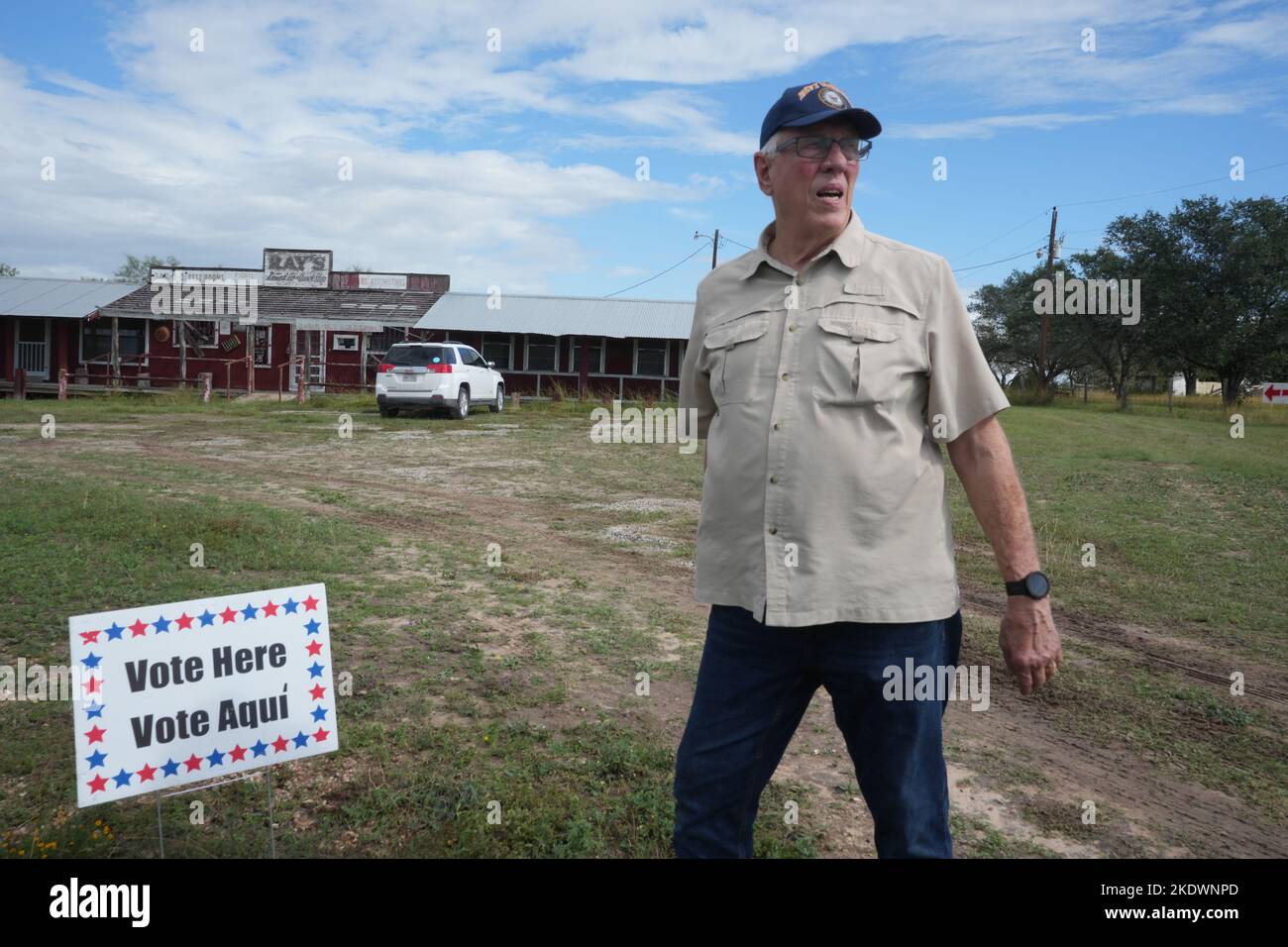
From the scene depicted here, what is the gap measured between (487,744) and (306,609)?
1243 mm

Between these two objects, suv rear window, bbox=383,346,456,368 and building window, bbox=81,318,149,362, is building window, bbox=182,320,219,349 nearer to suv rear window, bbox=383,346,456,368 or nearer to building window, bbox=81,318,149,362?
building window, bbox=81,318,149,362

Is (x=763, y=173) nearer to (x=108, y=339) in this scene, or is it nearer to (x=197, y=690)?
(x=197, y=690)

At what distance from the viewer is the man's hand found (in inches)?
88.9

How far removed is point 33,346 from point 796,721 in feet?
118

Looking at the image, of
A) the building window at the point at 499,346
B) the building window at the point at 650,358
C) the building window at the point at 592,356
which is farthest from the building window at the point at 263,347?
the building window at the point at 650,358

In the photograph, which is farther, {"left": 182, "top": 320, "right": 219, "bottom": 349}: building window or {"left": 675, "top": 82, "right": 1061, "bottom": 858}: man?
{"left": 182, "top": 320, "right": 219, "bottom": 349}: building window

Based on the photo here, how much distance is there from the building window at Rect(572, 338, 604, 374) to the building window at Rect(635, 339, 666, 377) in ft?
4.07

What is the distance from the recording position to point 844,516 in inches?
87.3

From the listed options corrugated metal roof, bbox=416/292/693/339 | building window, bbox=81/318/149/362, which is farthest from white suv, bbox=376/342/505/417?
building window, bbox=81/318/149/362

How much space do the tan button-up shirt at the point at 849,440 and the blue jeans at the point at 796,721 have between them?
0.25 feet

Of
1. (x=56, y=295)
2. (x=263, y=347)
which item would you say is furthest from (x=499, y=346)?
(x=56, y=295)

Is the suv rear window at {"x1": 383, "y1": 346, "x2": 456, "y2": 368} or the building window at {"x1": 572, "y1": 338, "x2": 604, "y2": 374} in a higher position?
the building window at {"x1": 572, "y1": 338, "x2": 604, "y2": 374}

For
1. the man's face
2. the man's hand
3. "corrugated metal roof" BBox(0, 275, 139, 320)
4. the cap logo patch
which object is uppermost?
"corrugated metal roof" BBox(0, 275, 139, 320)

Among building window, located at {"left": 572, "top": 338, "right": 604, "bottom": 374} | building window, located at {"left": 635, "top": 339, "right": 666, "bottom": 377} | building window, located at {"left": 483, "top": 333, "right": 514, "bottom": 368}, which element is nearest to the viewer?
building window, located at {"left": 635, "top": 339, "right": 666, "bottom": 377}
